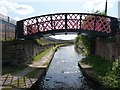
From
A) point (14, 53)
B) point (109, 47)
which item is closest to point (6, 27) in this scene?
point (14, 53)

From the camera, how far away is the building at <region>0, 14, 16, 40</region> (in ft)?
132

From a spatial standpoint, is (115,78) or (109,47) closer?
(115,78)

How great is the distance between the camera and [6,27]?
4134cm

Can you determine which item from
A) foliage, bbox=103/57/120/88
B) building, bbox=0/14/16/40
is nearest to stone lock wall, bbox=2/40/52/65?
building, bbox=0/14/16/40

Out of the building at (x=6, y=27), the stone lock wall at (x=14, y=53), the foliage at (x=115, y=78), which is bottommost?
the foliage at (x=115, y=78)

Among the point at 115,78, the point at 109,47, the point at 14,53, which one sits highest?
the point at 109,47

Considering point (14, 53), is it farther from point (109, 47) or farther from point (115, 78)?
point (115, 78)

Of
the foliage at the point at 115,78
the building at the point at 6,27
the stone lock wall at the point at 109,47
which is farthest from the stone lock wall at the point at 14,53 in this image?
the foliage at the point at 115,78

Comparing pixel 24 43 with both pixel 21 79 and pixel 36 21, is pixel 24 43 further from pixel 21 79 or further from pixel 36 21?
pixel 21 79

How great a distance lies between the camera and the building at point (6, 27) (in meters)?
40.2

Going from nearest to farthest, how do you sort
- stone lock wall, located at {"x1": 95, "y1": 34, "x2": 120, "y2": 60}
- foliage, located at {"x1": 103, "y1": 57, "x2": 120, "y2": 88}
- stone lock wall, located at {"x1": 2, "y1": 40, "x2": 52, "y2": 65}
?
foliage, located at {"x1": 103, "y1": 57, "x2": 120, "y2": 88} < stone lock wall, located at {"x1": 95, "y1": 34, "x2": 120, "y2": 60} < stone lock wall, located at {"x1": 2, "y1": 40, "x2": 52, "y2": 65}

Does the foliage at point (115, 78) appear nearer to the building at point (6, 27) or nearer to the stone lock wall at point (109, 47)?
the stone lock wall at point (109, 47)

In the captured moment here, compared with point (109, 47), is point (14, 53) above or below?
below

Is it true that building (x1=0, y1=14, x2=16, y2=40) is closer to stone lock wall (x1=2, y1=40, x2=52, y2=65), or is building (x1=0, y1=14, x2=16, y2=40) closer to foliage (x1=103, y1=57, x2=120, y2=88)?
stone lock wall (x1=2, y1=40, x2=52, y2=65)
